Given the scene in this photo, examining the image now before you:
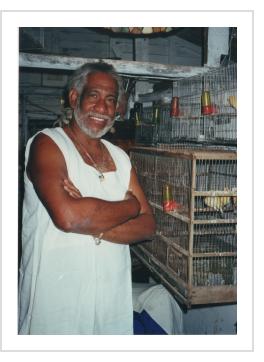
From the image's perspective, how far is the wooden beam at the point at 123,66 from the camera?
9.81ft

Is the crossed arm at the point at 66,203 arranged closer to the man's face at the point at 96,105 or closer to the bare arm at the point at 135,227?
the bare arm at the point at 135,227

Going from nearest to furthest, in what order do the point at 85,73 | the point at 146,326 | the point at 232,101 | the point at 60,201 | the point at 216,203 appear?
the point at 60,201 < the point at 85,73 < the point at 216,203 < the point at 232,101 < the point at 146,326

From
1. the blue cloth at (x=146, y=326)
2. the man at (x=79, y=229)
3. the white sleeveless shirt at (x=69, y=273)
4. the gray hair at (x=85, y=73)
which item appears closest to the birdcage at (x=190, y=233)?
the man at (x=79, y=229)

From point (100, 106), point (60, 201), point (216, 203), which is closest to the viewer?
Result: point (60, 201)

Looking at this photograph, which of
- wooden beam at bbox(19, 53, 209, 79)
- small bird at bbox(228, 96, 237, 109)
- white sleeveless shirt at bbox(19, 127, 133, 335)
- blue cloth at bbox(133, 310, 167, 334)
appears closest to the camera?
white sleeveless shirt at bbox(19, 127, 133, 335)

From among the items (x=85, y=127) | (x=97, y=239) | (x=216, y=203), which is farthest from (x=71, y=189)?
(x=216, y=203)

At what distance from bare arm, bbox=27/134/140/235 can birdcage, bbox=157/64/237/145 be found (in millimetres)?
1928

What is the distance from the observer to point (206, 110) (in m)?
3.51

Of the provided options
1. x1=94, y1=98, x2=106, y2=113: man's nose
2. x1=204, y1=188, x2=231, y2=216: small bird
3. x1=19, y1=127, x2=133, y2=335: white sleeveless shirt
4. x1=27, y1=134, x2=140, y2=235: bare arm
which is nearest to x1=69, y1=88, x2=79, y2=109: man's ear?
x1=94, y1=98, x2=106, y2=113: man's nose

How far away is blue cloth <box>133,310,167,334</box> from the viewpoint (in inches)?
145

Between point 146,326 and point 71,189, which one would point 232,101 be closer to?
point 71,189

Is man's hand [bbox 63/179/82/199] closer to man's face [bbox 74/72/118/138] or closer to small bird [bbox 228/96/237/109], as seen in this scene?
man's face [bbox 74/72/118/138]

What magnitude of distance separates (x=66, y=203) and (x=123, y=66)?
1897 millimetres
